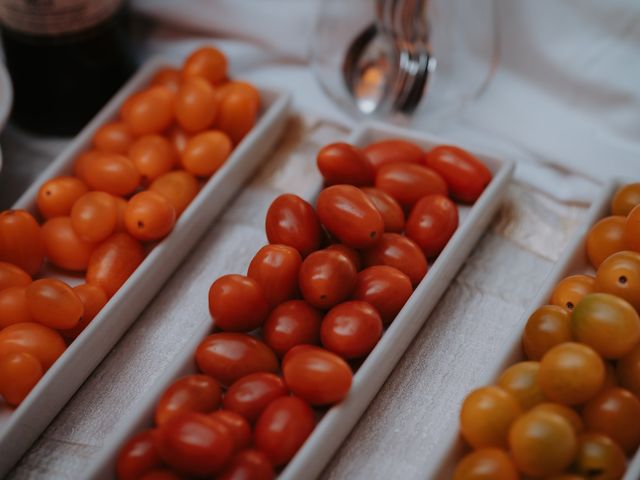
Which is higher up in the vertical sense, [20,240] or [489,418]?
[489,418]

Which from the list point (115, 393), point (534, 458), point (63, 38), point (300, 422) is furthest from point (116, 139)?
point (534, 458)

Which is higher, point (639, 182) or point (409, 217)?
point (639, 182)

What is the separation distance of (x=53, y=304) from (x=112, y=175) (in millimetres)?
151

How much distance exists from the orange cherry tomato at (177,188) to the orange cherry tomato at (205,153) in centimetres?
1

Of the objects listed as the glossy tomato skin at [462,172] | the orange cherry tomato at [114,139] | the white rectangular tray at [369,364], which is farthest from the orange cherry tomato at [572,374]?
the orange cherry tomato at [114,139]

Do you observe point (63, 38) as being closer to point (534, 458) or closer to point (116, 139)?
point (116, 139)

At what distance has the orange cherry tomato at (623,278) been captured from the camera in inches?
23.3

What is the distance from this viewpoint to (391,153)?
75cm

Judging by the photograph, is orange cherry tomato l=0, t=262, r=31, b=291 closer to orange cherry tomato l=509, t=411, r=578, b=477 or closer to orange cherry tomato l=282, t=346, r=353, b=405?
orange cherry tomato l=282, t=346, r=353, b=405

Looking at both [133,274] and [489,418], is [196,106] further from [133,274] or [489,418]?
[489,418]

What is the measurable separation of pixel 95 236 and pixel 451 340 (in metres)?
0.29

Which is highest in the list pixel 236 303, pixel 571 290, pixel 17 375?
pixel 571 290

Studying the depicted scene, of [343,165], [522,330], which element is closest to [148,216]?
[343,165]

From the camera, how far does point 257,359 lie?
587mm
